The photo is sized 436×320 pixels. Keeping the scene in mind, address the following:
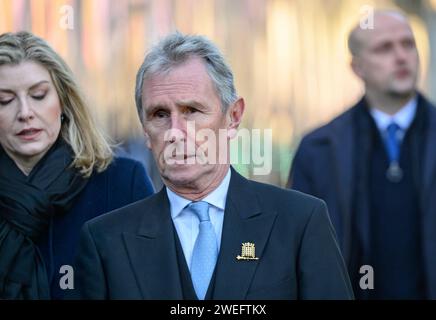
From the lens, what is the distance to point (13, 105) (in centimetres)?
300

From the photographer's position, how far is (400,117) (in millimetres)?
3164

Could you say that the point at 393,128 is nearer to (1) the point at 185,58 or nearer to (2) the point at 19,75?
(1) the point at 185,58

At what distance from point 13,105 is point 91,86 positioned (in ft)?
1.20

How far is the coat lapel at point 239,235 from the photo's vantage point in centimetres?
234

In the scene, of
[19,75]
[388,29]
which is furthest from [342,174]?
[19,75]

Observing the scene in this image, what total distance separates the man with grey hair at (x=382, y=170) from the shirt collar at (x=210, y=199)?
2.54ft

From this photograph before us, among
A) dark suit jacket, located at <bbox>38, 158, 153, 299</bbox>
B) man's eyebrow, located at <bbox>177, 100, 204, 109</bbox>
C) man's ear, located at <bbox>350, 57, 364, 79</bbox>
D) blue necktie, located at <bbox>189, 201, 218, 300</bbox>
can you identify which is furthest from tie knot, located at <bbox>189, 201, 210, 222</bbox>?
man's ear, located at <bbox>350, 57, 364, 79</bbox>

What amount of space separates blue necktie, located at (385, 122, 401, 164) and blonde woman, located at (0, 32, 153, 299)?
0.92 meters

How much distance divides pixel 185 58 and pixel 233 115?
0.81 ft

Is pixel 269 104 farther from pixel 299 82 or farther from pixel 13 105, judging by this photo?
pixel 13 105

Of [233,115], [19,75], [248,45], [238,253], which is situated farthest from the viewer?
[248,45]

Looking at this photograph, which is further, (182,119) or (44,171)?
(44,171)

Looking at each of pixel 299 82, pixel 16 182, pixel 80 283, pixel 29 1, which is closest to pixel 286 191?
pixel 80 283

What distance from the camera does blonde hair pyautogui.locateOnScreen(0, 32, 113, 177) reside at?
304 centimetres
